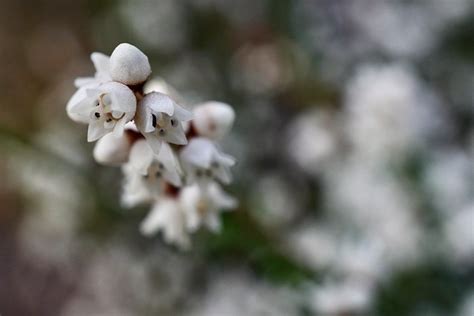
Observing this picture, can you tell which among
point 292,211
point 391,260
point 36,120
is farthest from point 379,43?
point 36,120

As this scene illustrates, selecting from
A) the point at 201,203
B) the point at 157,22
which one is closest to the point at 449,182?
the point at 201,203

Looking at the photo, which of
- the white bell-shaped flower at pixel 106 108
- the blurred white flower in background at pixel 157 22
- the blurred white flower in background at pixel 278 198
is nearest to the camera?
the white bell-shaped flower at pixel 106 108

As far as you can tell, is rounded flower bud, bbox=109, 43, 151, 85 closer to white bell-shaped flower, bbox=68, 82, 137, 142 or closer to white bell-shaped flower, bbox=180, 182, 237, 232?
white bell-shaped flower, bbox=68, 82, 137, 142

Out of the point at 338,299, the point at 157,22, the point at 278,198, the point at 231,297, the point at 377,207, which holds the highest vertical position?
the point at 157,22

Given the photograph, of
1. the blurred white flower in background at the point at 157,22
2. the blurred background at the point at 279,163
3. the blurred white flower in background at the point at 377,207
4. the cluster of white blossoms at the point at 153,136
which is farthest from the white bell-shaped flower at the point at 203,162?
the blurred white flower in background at the point at 157,22

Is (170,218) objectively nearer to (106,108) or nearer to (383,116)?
(106,108)

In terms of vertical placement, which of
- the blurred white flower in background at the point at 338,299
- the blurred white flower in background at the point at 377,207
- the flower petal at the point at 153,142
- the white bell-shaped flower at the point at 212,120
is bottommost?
the flower petal at the point at 153,142

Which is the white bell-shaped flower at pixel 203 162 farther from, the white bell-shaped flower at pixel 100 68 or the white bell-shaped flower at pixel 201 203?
the white bell-shaped flower at pixel 100 68
